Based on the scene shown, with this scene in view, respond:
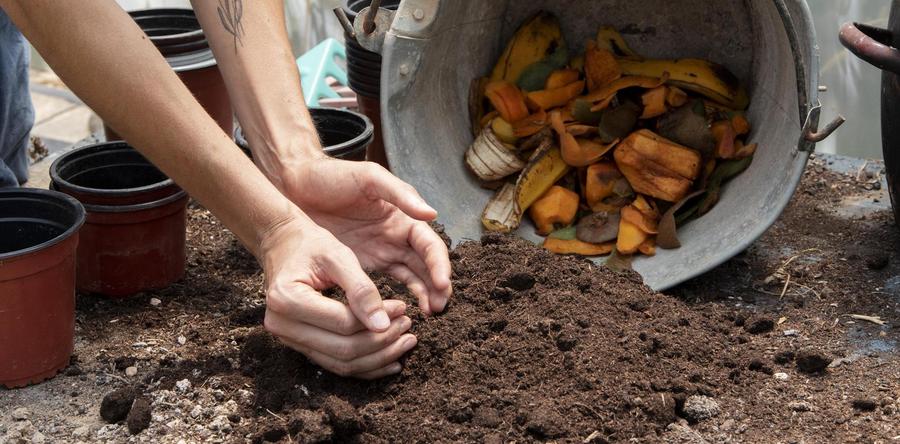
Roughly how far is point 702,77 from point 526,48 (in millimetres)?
479

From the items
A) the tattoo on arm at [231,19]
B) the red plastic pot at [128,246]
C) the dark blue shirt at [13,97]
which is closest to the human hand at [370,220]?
the tattoo on arm at [231,19]

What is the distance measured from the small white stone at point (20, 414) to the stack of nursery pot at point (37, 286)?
0.09 metres

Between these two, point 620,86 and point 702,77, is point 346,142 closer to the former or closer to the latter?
point 620,86

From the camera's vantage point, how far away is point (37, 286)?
6.20 feet

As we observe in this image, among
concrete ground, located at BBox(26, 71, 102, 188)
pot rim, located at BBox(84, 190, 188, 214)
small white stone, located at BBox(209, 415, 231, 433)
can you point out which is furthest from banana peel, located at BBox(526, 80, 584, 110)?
concrete ground, located at BBox(26, 71, 102, 188)

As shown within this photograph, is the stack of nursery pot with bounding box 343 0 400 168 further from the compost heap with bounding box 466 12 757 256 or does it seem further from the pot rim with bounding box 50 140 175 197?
the pot rim with bounding box 50 140 175 197

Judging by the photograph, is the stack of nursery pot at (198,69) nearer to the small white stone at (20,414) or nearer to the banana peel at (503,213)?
the banana peel at (503,213)

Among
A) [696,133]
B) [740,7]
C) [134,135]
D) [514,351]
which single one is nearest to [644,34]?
[740,7]

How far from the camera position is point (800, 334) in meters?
2.07

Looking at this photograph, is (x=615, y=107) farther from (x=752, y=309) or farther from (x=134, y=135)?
(x=134, y=135)

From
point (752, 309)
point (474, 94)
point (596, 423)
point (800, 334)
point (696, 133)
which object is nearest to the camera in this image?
point (596, 423)

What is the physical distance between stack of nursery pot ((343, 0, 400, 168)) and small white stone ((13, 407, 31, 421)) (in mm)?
1276

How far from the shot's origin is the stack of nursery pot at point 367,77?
284cm

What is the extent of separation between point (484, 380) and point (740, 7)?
4.37 ft
